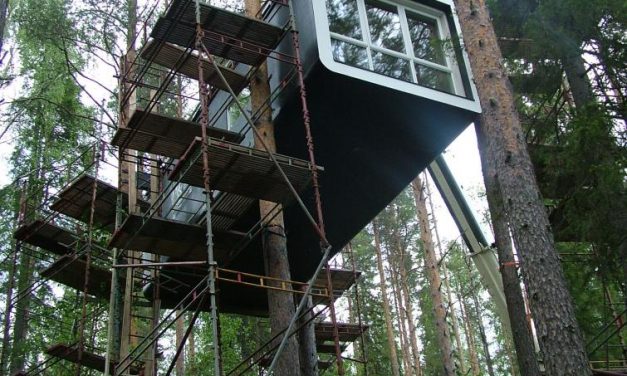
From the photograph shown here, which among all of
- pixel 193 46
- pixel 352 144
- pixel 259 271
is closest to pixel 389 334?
pixel 259 271

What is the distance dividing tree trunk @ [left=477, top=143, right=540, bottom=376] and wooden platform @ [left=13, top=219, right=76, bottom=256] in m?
9.90

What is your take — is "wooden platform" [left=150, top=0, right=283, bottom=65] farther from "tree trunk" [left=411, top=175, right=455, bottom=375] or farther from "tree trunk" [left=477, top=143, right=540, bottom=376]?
"tree trunk" [left=411, top=175, right=455, bottom=375]

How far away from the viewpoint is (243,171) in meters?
8.48

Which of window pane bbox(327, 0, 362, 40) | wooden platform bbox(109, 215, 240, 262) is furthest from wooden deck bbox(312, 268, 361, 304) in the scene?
window pane bbox(327, 0, 362, 40)

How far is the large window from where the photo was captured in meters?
9.88

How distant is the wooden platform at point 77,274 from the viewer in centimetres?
1359

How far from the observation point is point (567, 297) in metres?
7.14

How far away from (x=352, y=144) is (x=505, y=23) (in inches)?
159

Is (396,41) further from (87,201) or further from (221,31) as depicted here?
(87,201)

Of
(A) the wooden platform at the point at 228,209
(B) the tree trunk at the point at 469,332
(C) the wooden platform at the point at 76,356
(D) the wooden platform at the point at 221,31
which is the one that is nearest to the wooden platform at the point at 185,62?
(D) the wooden platform at the point at 221,31

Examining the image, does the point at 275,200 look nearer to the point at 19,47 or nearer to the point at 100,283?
the point at 100,283

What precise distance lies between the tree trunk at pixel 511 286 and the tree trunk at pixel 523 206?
1.97 metres

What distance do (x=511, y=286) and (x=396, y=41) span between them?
16.6ft

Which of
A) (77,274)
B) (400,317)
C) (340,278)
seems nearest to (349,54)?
(340,278)
